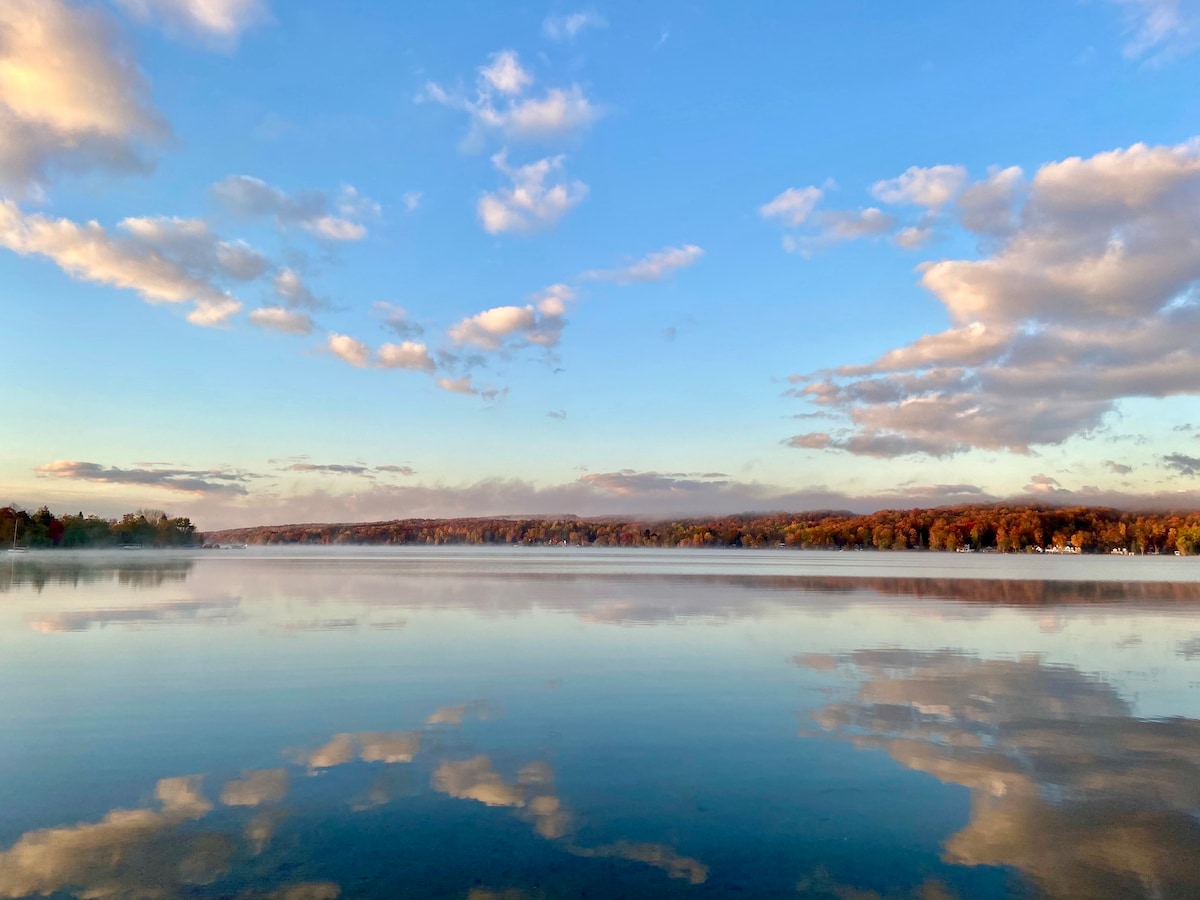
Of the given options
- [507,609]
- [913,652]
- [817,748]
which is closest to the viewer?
[817,748]

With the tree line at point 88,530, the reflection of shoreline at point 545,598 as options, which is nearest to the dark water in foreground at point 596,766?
the reflection of shoreline at point 545,598

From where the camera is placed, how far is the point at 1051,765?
37.4ft

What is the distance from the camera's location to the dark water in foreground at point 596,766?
7.87m

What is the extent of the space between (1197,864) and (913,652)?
1412cm

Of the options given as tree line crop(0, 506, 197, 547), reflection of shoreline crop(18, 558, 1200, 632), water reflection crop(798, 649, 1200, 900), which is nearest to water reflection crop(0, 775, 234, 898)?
water reflection crop(798, 649, 1200, 900)

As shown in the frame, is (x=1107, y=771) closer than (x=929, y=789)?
No

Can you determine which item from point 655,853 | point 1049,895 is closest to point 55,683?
point 655,853

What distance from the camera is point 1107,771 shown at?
11102mm

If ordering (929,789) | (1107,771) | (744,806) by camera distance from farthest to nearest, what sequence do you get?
(1107,771), (929,789), (744,806)

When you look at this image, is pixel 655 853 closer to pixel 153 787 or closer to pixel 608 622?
pixel 153 787

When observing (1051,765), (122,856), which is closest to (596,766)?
(122,856)

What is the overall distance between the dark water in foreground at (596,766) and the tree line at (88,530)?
450ft

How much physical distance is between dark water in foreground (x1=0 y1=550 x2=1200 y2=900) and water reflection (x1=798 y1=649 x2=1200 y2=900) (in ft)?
0.17

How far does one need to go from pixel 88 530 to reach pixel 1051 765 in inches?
7028
